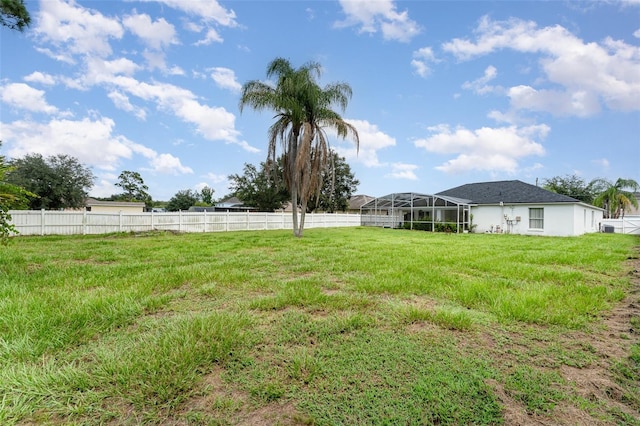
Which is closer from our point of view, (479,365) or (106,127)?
(479,365)

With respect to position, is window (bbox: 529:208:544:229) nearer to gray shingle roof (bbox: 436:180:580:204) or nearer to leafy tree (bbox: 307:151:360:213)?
gray shingle roof (bbox: 436:180:580:204)

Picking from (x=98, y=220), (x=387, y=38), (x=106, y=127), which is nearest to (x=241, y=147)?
(x=106, y=127)

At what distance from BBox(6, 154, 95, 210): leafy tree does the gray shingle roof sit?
2940cm

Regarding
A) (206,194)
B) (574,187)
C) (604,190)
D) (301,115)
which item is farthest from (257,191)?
(206,194)

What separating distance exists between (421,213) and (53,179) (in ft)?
92.1

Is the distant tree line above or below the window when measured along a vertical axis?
above

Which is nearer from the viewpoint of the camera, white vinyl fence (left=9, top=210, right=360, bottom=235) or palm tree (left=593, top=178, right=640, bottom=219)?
white vinyl fence (left=9, top=210, right=360, bottom=235)

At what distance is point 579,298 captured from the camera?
3.59 m

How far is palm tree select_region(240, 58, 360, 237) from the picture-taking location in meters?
12.1

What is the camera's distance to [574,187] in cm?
3384

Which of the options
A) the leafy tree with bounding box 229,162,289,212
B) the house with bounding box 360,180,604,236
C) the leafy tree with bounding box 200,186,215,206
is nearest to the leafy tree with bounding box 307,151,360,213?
the leafy tree with bounding box 229,162,289,212

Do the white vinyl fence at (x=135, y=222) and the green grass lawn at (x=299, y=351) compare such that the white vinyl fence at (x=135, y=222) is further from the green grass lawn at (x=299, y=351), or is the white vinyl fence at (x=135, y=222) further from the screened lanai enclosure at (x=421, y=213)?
the green grass lawn at (x=299, y=351)

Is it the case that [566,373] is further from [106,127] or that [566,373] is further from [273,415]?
[106,127]

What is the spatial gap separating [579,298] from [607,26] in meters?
11.2
